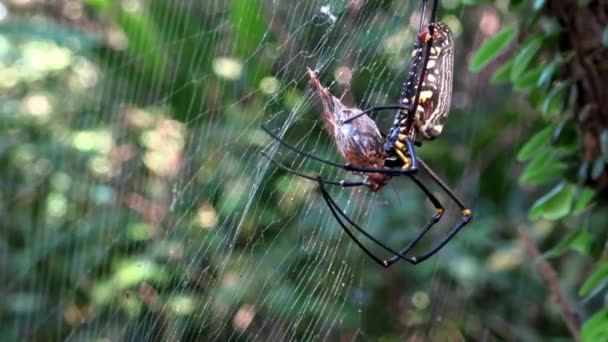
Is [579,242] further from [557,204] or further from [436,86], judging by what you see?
[436,86]

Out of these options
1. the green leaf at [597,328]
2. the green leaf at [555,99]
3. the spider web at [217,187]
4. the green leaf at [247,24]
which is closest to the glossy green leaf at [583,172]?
the green leaf at [555,99]

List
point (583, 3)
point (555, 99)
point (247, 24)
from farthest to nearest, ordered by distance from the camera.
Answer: point (247, 24) → point (555, 99) → point (583, 3)

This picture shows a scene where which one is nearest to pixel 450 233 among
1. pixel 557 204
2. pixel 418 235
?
pixel 418 235

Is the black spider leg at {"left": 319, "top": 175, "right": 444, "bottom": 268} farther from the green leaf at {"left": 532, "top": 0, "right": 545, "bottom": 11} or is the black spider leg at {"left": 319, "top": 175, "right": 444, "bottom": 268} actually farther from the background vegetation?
the green leaf at {"left": 532, "top": 0, "right": 545, "bottom": 11}

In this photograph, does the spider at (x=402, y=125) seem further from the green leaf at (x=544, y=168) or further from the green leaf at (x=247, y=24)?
the green leaf at (x=247, y=24)

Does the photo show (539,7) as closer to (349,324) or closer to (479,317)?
(349,324)

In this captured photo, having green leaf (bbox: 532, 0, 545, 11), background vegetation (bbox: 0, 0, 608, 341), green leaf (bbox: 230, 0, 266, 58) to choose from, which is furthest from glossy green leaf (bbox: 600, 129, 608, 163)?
green leaf (bbox: 230, 0, 266, 58)
